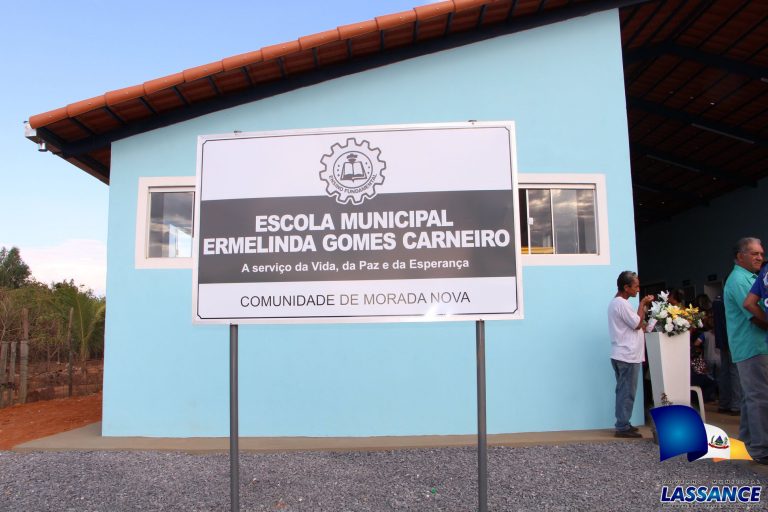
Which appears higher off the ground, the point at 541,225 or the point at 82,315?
the point at 541,225

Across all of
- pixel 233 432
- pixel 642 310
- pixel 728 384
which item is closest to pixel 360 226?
pixel 233 432

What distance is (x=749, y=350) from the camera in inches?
171

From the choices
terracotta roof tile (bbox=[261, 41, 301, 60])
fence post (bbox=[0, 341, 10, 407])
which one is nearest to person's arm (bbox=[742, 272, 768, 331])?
terracotta roof tile (bbox=[261, 41, 301, 60])

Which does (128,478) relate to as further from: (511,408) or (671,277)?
(671,277)

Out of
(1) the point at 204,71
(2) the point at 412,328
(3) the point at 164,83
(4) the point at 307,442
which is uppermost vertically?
(1) the point at 204,71

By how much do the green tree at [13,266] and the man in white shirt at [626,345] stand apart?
112 ft

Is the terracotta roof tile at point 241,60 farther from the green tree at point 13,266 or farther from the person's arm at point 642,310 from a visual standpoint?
the green tree at point 13,266

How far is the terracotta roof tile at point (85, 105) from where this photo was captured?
18.8ft

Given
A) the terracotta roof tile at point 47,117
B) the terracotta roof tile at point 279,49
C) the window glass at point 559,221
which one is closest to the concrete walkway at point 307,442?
the window glass at point 559,221

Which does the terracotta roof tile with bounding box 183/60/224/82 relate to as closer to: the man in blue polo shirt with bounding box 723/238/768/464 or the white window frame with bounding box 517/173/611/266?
the white window frame with bounding box 517/173/611/266

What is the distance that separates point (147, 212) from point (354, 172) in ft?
14.2

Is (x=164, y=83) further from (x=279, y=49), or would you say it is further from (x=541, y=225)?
(x=541, y=225)

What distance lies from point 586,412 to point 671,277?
52.1 feet

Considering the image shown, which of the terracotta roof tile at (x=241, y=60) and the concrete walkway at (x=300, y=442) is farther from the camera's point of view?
the terracotta roof tile at (x=241, y=60)
